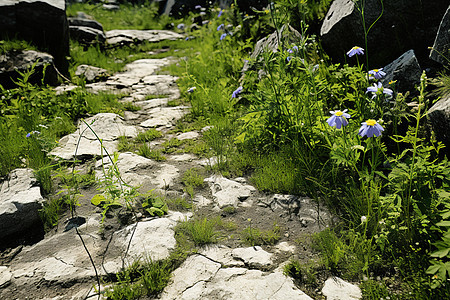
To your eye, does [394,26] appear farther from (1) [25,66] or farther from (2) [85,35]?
(2) [85,35]

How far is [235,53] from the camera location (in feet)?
18.2

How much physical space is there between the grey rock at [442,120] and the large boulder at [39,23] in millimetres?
5689

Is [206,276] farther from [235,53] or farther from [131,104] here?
[235,53]

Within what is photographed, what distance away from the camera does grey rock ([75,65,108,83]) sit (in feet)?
19.6

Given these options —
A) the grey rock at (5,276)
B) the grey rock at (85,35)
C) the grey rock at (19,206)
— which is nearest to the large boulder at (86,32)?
the grey rock at (85,35)

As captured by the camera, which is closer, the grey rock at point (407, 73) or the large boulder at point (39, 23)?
the grey rock at point (407, 73)

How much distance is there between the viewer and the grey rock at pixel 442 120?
227 centimetres

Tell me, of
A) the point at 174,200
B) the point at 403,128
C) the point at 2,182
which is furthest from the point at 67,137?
the point at 403,128

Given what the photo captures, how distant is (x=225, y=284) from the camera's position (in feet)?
6.51

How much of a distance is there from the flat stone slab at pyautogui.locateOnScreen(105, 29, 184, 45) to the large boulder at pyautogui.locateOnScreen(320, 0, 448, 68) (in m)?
6.26

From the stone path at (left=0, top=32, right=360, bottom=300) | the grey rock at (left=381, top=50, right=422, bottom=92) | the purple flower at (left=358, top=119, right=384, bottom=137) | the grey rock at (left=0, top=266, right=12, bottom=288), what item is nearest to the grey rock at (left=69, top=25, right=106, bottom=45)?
the stone path at (left=0, top=32, right=360, bottom=300)

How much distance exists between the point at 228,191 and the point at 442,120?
5.62 ft

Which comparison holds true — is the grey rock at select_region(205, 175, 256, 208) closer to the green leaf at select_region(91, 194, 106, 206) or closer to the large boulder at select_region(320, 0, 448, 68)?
the green leaf at select_region(91, 194, 106, 206)

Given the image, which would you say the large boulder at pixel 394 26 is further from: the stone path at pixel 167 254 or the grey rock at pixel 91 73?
the grey rock at pixel 91 73
